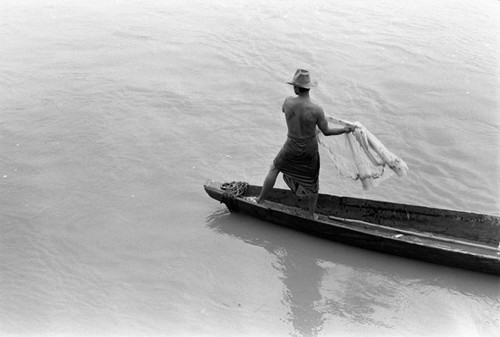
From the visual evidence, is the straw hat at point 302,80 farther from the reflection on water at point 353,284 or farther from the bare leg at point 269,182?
the reflection on water at point 353,284

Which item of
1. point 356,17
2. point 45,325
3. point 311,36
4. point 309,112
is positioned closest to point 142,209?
point 45,325

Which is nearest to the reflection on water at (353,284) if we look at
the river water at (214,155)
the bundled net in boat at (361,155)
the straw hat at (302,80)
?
the river water at (214,155)

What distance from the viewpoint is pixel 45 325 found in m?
5.13

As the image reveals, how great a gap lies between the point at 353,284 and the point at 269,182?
4.78ft

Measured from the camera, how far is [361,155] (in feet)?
20.2

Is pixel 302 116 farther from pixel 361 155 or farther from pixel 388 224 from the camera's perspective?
pixel 388 224

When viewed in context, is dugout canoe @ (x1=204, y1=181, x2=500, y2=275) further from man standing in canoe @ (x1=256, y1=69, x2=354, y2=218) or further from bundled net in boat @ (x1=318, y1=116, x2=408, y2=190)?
bundled net in boat @ (x1=318, y1=116, x2=408, y2=190)

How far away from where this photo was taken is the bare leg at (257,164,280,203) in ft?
20.6

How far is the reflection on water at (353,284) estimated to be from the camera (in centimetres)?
541

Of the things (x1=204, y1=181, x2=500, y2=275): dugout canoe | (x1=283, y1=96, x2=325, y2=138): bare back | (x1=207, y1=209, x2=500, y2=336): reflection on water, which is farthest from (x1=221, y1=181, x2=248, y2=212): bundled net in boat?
(x1=283, y1=96, x2=325, y2=138): bare back

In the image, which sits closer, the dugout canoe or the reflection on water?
the reflection on water

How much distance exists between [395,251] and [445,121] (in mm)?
3788

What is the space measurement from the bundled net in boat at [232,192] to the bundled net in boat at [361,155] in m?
1.09

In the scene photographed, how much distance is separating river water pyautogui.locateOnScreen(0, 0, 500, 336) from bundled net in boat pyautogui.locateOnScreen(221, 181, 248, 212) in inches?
9.4
